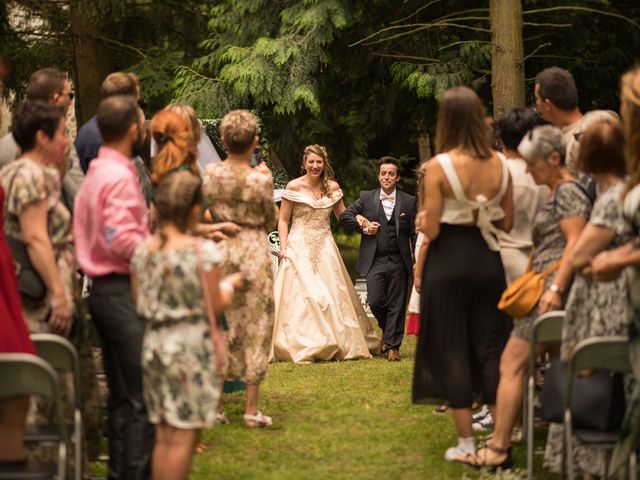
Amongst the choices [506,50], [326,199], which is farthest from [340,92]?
[326,199]

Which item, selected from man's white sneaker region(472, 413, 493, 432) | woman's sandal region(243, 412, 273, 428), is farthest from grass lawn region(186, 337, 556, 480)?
man's white sneaker region(472, 413, 493, 432)

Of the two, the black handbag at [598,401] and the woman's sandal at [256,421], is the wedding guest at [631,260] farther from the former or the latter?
the woman's sandal at [256,421]

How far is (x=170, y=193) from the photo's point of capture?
5.85 m

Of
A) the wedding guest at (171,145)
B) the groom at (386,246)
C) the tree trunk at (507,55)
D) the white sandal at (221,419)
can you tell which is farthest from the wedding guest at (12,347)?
the tree trunk at (507,55)

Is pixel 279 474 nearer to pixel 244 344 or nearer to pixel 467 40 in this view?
pixel 244 344

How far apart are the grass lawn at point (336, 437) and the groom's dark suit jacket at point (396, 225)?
5.62 ft

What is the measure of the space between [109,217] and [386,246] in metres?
6.58

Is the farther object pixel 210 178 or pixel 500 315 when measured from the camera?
pixel 210 178

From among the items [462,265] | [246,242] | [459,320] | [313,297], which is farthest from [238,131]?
[313,297]

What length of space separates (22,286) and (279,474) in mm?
2031

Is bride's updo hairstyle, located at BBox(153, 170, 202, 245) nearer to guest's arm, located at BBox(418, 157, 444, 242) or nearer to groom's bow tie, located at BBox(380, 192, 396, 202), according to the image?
guest's arm, located at BBox(418, 157, 444, 242)

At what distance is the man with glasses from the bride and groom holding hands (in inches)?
188

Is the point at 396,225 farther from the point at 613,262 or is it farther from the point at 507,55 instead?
the point at 613,262

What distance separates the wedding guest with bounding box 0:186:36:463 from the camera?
19.1ft
